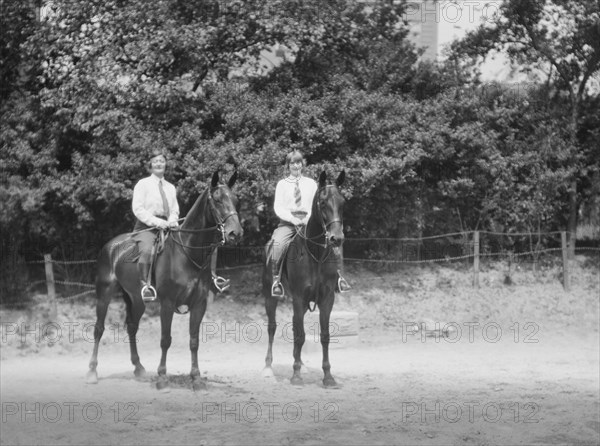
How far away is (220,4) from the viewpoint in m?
16.2

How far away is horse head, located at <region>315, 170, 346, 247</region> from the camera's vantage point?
32.3 ft

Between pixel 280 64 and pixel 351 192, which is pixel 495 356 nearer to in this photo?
pixel 351 192

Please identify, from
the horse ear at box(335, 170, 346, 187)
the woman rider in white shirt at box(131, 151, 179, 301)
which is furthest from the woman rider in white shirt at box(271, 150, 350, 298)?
the woman rider in white shirt at box(131, 151, 179, 301)

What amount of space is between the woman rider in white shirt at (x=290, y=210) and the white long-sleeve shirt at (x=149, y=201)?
5.06 ft

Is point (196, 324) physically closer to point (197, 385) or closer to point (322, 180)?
point (197, 385)

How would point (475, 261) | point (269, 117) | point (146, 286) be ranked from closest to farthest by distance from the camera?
point (146, 286)
point (269, 117)
point (475, 261)

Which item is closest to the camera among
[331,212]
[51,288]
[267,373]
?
[331,212]

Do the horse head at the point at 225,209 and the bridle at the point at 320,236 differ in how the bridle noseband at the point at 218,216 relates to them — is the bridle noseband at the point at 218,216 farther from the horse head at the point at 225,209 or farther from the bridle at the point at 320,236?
the bridle at the point at 320,236

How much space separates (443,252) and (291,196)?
878 centimetres

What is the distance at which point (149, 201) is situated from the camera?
426 inches

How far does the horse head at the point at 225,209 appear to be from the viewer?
9.63 metres

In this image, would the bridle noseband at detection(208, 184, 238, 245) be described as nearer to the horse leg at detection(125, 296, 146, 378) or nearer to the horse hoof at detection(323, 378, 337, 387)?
the horse leg at detection(125, 296, 146, 378)

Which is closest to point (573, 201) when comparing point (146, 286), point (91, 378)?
point (146, 286)

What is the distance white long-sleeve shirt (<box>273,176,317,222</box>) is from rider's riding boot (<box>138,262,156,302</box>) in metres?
2.09
